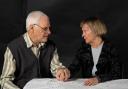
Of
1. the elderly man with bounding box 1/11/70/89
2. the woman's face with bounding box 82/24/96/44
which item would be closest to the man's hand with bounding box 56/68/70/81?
the elderly man with bounding box 1/11/70/89

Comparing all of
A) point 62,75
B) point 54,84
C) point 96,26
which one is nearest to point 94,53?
point 96,26

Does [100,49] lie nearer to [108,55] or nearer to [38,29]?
[108,55]

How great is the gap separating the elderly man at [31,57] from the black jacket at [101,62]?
353 mm

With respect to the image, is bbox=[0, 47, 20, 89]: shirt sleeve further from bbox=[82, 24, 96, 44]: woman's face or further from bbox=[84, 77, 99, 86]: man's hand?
bbox=[82, 24, 96, 44]: woman's face

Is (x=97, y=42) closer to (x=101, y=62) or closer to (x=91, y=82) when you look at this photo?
(x=101, y=62)

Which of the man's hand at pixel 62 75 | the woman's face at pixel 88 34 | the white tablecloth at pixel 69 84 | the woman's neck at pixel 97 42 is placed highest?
the woman's face at pixel 88 34

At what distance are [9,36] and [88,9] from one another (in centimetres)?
102

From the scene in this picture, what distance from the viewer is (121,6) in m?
4.32

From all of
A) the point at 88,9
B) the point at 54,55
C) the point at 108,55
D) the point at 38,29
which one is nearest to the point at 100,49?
the point at 108,55

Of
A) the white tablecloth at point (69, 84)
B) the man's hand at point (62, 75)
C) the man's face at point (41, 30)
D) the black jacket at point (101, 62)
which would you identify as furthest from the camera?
the black jacket at point (101, 62)

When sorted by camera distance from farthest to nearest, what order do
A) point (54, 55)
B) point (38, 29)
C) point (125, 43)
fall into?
point (125, 43), point (54, 55), point (38, 29)

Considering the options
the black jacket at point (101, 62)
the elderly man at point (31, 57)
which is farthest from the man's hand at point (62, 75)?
the black jacket at point (101, 62)

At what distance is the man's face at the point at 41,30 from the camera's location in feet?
9.71

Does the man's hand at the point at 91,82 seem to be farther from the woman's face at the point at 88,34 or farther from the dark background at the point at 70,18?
the dark background at the point at 70,18
